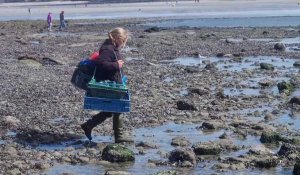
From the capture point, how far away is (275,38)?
50031 mm

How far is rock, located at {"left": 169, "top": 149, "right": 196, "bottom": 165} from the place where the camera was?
469 inches

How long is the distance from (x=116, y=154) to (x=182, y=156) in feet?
3.51

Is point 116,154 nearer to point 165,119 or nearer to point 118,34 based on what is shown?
point 118,34

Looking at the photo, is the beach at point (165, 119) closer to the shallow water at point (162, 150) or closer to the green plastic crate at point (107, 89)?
the shallow water at point (162, 150)

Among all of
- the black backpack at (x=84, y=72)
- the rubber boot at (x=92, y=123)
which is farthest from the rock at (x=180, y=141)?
the black backpack at (x=84, y=72)

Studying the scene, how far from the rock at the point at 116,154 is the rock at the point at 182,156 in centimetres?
68

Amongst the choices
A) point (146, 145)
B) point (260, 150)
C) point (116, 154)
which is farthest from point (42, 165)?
point (260, 150)

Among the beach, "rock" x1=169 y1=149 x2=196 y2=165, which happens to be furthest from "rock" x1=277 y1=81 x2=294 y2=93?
"rock" x1=169 y1=149 x2=196 y2=165

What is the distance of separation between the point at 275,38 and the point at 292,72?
22.6 meters

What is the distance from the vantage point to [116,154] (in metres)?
12.0

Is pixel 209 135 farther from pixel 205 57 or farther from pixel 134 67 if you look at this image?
pixel 205 57

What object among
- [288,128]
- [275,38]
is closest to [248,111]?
[288,128]

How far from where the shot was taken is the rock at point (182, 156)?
469 inches

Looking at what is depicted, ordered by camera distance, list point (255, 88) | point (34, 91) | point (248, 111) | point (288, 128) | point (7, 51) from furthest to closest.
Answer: point (7, 51) → point (255, 88) → point (34, 91) → point (248, 111) → point (288, 128)
